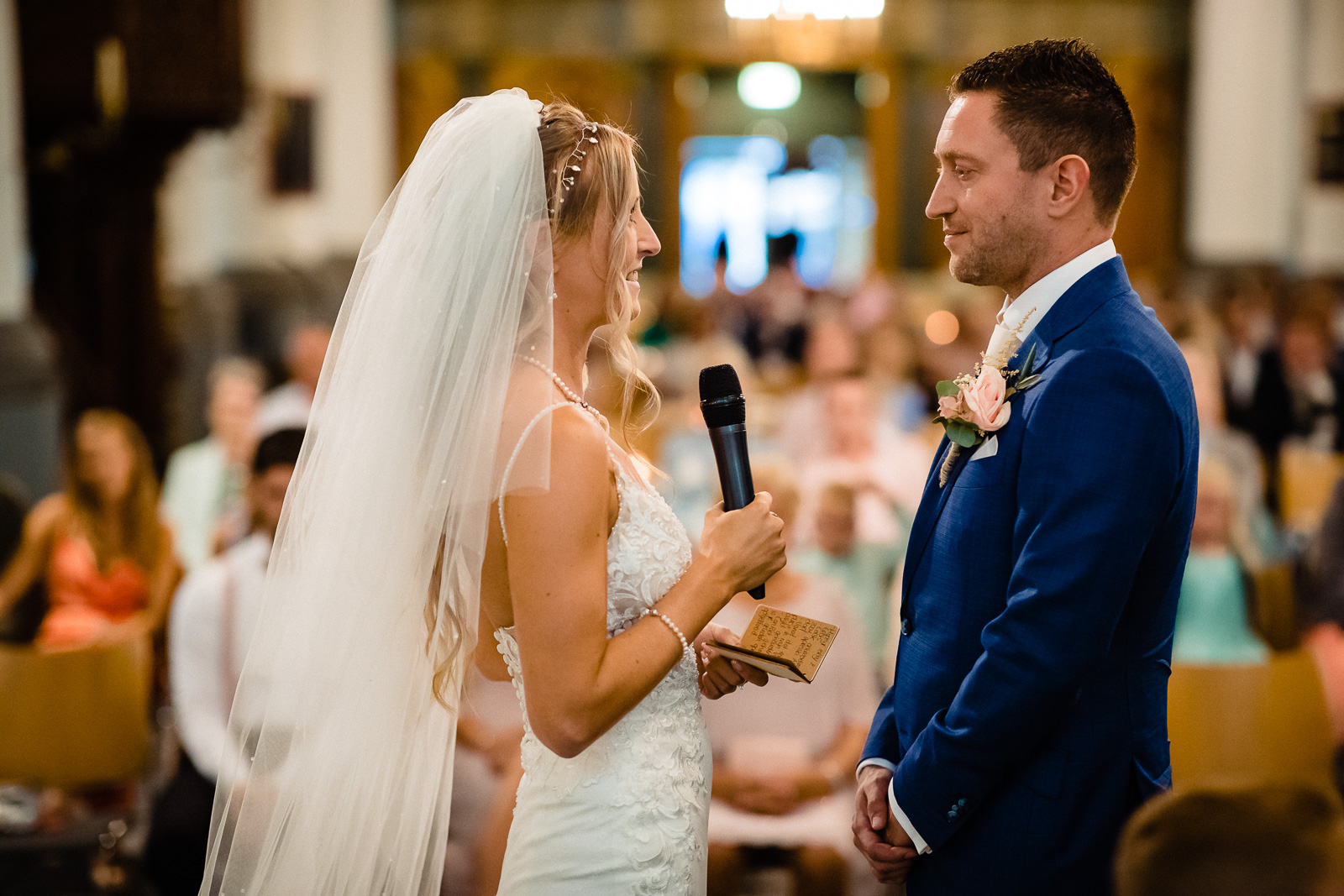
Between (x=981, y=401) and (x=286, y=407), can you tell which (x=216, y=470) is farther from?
(x=981, y=401)

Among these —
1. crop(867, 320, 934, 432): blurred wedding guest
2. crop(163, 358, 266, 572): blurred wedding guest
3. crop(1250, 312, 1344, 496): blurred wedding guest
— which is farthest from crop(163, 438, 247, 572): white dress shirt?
crop(1250, 312, 1344, 496): blurred wedding guest

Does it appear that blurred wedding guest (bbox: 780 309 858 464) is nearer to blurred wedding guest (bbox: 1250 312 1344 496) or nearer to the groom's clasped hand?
blurred wedding guest (bbox: 1250 312 1344 496)

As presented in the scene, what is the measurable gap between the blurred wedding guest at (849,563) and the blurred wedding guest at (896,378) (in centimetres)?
227

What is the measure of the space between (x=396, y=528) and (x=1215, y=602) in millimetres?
3114

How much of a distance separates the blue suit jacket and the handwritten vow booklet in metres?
0.15

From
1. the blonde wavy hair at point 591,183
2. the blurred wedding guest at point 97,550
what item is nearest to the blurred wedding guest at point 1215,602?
the blonde wavy hair at point 591,183

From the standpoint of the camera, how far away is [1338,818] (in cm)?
127

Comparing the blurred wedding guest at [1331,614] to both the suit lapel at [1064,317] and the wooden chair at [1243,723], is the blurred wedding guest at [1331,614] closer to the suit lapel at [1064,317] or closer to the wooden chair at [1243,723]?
the wooden chair at [1243,723]

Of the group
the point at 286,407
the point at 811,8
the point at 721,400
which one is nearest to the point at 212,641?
the point at 721,400

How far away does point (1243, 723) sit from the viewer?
3.03 metres

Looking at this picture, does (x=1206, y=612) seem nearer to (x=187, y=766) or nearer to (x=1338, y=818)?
(x=1338, y=818)

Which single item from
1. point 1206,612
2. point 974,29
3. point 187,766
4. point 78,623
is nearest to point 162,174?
point 78,623

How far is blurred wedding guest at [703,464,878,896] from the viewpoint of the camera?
3.27m

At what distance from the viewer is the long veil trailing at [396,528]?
175 cm
